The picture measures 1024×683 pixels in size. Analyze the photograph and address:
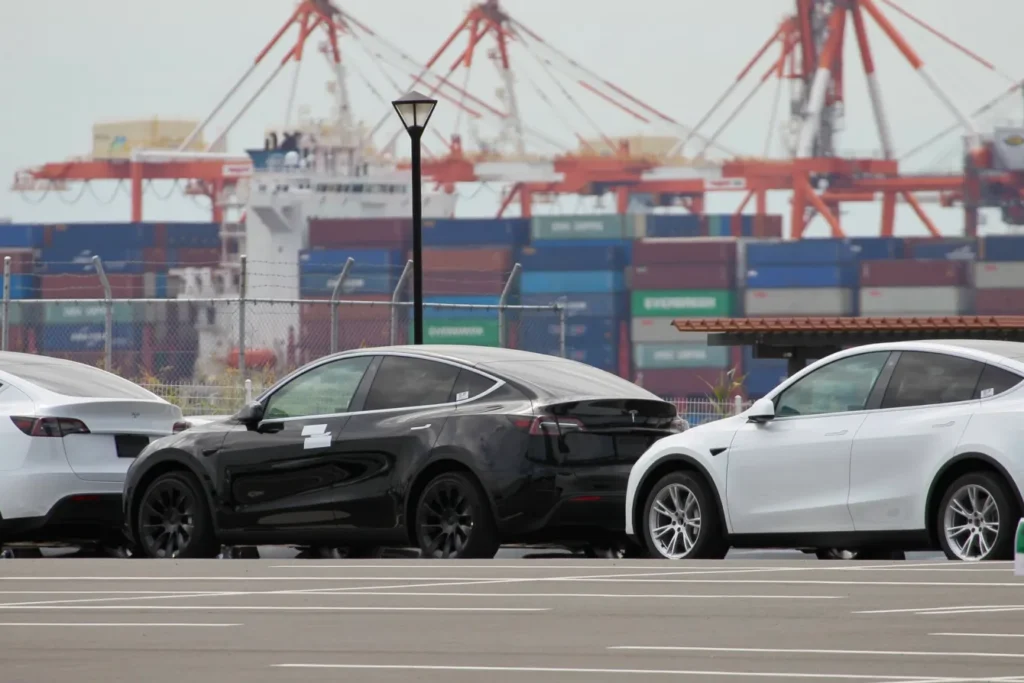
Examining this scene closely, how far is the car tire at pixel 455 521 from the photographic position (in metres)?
11.3

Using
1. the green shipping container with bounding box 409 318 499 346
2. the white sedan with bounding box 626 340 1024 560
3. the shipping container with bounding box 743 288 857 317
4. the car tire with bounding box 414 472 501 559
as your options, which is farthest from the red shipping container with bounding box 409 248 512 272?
the white sedan with bounding box 626 340 1024 560

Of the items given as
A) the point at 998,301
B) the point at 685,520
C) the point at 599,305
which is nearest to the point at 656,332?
the point at 599,305

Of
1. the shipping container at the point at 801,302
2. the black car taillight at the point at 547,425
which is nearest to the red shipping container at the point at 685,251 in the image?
the shipping container at the point at 801,302

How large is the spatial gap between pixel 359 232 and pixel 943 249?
33.5 metres

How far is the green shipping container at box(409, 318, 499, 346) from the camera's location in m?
83.2

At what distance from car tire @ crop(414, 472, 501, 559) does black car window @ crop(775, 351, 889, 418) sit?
5.73 feet

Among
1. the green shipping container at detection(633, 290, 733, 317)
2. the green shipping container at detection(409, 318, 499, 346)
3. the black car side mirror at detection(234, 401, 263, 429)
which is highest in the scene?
the green shipping container at detection(633, 290, 733, 317)

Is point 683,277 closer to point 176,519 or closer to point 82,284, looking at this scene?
point 82,284

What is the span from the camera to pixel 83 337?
281 feet

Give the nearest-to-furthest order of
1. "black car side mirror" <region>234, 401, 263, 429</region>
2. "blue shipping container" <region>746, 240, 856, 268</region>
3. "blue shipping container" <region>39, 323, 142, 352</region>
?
"black car side mirror" <region>234, 401, 263, 429</region>, "blue shipping container" <region>39, 323, 142, 352</region>, "blue shipping container" <region>746, 240, 856, 268</region>

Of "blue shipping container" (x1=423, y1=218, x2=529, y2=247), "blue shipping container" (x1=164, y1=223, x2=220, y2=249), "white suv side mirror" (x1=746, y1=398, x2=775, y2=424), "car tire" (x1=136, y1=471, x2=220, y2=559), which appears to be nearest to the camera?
"white suv side mirror" (x1=746, y1=398, x2=775, y2=424)

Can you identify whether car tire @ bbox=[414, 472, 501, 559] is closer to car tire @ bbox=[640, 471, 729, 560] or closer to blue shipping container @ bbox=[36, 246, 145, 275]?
car tire @ bbox=[640, 471, 729, 560]

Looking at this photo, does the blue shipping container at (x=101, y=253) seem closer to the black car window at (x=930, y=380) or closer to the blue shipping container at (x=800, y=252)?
the blue shipping container at (x=800, y=252)

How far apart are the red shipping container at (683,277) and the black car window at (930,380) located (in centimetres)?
9697
